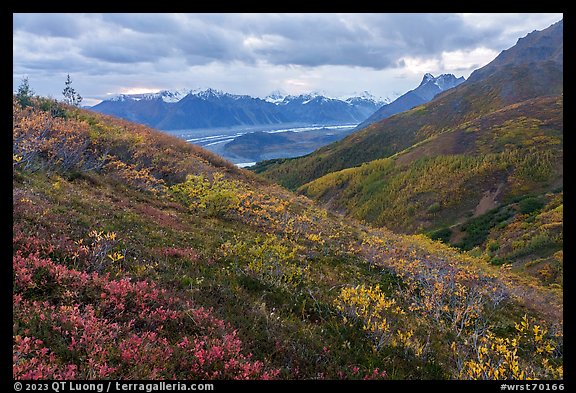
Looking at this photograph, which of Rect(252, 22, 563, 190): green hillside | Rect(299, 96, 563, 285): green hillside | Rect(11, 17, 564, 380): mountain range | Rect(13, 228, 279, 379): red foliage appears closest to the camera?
Rect(13, 228, 279, 379): red foliage

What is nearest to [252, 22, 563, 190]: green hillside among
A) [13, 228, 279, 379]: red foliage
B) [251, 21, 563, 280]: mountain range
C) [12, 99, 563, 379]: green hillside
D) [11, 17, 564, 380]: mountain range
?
[251, 21, 563, 280]: mountain range

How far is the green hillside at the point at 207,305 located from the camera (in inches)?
205

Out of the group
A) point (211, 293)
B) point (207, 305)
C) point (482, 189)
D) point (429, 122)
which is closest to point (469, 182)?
point (482, 189)

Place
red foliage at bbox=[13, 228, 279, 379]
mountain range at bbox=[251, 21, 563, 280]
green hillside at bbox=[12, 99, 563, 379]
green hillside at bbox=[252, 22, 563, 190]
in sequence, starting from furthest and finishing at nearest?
1. green hillside at bbox=[252, 22, 563, 190]
2. mountain range at bbox=[251, 21, 563, 280]
3. green hillside at bbox=[12, 99, 563, 379]
4. red foliage at bbox=[13, 228, 279, 379]

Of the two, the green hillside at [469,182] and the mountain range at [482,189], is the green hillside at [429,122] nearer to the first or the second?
the mountain range at [482,189]

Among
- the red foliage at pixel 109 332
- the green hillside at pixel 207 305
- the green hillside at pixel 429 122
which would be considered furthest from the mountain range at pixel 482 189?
the green hillside at pixel 429 122

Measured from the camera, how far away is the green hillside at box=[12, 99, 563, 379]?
521 centimetres

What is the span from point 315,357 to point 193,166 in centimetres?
2651

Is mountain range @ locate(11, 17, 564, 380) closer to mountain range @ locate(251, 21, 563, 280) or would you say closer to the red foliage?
the red foliage

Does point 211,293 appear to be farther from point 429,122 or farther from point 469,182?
point 429,122

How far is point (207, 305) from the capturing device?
742cm

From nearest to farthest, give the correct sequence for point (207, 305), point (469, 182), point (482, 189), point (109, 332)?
point (109, 332) < point (207, 305) < point (482, 189) < point (469, 182)

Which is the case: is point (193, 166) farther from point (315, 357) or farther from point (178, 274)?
point (315, 357)
